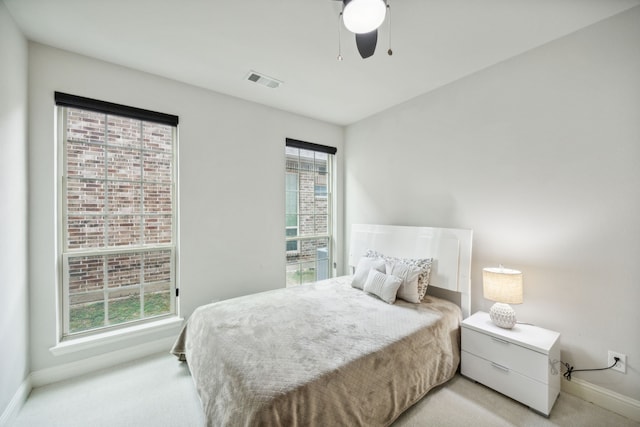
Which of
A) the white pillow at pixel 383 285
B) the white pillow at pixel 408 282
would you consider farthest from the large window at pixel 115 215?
the white pillow at pixel 408 282

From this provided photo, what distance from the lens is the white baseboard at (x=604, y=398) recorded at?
178cm

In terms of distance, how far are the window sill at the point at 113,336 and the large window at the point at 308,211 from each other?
1505mm

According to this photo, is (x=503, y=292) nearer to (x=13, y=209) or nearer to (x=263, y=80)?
(x=263, y=80)

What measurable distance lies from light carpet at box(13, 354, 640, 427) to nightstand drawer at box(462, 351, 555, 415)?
6 cm

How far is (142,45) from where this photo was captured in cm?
219

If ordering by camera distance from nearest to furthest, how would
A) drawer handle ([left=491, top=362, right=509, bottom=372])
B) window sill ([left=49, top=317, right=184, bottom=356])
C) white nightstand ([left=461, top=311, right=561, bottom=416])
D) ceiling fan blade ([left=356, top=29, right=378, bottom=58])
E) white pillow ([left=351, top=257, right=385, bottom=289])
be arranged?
1. ceiling fan blade ([left=356, top=29, right=378, bottom=58])
2. white nightstand ([left=461, top=311, right=561, bottom=416])
3. drawer handle ([left=491, top=362, right=509, bottom=372])
4. window sill ([left=49, top=317, right=184, bottom=356])
5. white pillow ([left=351, top=257, right=385, bottom=289])

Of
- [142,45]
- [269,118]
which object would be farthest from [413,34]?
[142,45]

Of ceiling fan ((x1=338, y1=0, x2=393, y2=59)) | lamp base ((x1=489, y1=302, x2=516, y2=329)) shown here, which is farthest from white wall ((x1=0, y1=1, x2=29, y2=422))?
lamp base ((x1=489, y1=302, x2=516, y2=329))

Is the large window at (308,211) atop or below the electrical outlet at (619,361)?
atop

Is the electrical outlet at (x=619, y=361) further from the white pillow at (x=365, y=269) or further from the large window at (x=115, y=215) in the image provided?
the large window at (x=115, y=215)

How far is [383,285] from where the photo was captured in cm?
260

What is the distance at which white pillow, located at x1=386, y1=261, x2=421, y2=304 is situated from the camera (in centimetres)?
252

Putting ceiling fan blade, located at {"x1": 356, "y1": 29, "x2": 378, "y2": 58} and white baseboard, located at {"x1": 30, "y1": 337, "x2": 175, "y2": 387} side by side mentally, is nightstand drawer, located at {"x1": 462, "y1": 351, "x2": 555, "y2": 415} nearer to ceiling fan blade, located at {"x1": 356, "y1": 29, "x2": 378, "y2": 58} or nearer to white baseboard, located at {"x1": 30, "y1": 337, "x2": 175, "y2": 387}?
ceiling fan blade, located at {"x1": 356, "y1": 29, "x2": 378, "y2": 58}

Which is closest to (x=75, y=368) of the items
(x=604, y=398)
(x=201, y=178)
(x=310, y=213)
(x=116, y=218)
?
(x=116, y=218)
